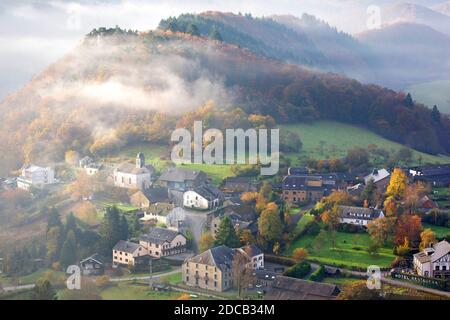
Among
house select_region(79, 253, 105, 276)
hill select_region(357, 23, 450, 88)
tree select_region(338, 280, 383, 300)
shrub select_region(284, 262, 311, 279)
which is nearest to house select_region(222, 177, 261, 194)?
shrub select_region(284, 262, 311, 279)

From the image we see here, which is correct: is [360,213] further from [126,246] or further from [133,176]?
[133,176]

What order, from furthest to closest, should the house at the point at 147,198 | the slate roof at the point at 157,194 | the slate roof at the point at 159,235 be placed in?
the slate roof at the point at 157,194 → the house at the point at 147,198 → the slate roof at the point at 159,235

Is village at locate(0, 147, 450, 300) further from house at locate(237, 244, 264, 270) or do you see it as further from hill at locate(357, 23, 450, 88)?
hill at locate(357, 23, 450, 88)

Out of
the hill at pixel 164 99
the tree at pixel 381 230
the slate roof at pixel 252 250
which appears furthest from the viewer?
the hill at pixel 164 99

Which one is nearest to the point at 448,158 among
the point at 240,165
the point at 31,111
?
the point at 240,165

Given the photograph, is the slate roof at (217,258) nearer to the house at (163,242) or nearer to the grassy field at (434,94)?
the house at (163,242)
